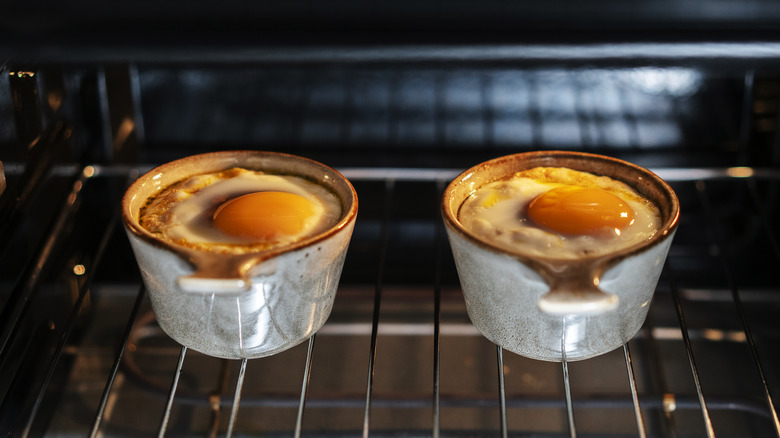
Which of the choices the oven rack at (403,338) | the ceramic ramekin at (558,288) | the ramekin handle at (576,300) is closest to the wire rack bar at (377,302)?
the oven rack at (403,338)

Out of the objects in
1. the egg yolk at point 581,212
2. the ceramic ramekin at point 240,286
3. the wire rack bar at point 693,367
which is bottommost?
the wire rack bar at point 693,367

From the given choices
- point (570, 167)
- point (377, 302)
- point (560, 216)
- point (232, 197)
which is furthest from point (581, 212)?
point (232, 197)

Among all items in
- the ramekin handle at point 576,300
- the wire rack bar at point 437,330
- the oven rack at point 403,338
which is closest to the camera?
the ramekin handle at point 576,300

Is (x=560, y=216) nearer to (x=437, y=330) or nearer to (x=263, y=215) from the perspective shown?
(x=437, y=330)

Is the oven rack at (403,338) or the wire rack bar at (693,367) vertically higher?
the wire rack bar at (693,367)

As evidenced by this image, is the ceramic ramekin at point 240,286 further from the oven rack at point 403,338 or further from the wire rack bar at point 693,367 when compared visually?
the wire rack bar at point 693,367

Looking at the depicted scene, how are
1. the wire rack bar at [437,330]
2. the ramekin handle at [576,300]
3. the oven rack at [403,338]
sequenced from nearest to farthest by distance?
the ramekin handle at [576,300], the wire rack bar at [437,330], the oven rack at [403,338]

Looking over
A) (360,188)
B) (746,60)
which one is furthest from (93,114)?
(746,60)
